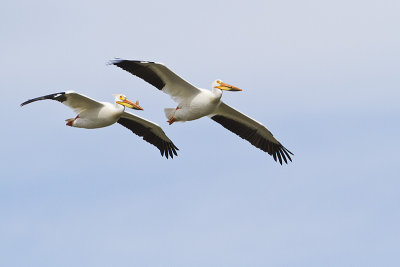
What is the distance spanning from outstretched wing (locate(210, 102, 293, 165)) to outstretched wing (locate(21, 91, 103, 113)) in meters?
3.23

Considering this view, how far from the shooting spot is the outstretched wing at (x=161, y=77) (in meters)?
22.8

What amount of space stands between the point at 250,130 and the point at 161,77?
346cm

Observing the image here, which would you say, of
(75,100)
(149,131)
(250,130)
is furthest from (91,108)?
(250,130)

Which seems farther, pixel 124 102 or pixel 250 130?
pixel 250 130

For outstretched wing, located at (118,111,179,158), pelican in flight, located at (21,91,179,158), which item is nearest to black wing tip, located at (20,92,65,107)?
pelican in flight, located at (21,91,179,158)

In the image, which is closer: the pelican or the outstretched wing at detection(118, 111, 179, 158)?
the pelican

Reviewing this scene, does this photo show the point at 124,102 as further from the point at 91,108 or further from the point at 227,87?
the point at 227,87

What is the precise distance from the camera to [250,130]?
25.6m

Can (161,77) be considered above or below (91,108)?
above

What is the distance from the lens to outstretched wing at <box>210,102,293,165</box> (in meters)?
25.0

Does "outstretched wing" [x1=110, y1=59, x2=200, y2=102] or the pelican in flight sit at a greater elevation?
"outstretched wing" [x1=110, y1=59, x2=200, y2=102]

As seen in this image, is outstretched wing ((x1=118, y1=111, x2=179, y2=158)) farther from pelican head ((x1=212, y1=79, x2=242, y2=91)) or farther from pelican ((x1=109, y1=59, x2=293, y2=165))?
pelican head ((x1=212, y1=79, x2=242, y2=91))

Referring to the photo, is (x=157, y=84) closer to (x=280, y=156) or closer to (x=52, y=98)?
(x=52, y=98)

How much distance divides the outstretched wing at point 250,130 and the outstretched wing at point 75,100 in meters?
3.23
